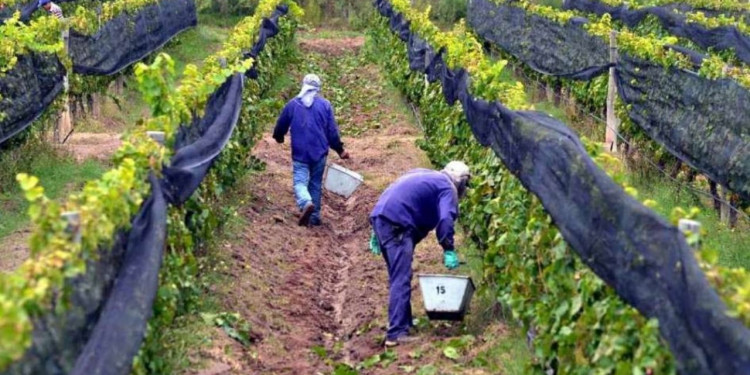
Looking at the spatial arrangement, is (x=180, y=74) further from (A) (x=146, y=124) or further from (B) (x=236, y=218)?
(A) (x=146, y=124)

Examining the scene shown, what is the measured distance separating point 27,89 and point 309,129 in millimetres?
2985

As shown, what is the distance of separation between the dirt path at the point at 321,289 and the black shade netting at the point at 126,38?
253 centimetres

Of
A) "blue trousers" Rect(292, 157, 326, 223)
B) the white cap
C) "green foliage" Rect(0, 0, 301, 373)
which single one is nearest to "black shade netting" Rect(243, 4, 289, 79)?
"blue trousers" Rect(292, 157, 326, 223)

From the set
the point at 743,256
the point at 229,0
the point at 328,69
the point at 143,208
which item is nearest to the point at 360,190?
the point at 743,256

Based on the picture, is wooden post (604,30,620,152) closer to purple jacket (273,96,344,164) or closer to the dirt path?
the dirt path

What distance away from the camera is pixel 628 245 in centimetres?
599

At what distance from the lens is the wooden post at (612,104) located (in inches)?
622

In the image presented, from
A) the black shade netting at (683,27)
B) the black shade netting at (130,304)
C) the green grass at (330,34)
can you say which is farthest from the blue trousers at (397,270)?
the green grass at (330,34)

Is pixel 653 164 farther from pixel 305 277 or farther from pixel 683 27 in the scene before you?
pixel 683 27

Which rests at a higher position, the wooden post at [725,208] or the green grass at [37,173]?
the wooden post at [725,208]

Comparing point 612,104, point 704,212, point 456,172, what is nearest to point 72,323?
point 456,172

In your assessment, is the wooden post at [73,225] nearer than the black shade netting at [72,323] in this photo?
No

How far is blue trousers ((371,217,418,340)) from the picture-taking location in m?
9.27

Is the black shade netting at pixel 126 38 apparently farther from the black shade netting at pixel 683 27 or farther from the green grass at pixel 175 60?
the black shade netting at pixel 683 27
